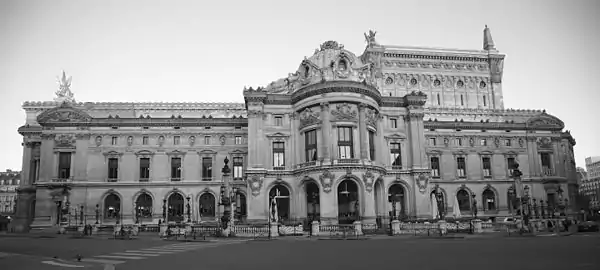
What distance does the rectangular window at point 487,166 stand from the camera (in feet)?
244

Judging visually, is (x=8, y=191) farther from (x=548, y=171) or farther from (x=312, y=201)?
(x=548, y=171)

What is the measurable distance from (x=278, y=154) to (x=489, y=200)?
37.5 meters

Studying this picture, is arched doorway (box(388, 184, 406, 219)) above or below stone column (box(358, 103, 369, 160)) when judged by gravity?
below

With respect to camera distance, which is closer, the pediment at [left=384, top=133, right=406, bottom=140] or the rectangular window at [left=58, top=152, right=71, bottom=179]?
the pediment at [left=384, top=133, right=406, bottom=140]

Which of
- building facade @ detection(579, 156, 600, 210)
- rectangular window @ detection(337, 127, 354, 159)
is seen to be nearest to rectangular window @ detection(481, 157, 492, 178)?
rectangular window @ detection(337, 127, 354, 159)

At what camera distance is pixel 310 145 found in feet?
185

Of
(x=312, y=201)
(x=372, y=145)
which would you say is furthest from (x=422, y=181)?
(x=312, y=201)

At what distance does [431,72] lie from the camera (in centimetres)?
9619

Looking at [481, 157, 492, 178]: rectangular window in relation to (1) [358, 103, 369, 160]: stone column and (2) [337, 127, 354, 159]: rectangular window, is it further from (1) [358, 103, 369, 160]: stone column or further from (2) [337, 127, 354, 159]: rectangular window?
(2) [337, 127, 354, 159]: rectangular window

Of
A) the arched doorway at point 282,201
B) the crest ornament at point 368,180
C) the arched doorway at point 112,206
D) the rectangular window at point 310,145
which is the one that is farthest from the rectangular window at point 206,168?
the crest ornament at point 368,180

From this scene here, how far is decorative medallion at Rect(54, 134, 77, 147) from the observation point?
2594 inches

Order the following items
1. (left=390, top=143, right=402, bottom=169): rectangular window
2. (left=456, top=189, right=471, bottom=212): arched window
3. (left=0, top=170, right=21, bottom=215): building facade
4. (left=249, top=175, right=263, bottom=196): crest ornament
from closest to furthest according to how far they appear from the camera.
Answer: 1. (left=249, top=175, right=263, bottom=196): crest ornament
2. (left=390, top=143, right=402, bottom=169): rectangular window
3. (left=456, top=189, right=471, bottom=212): arched window
4. (left=0, top=170, right=21, bottom=215): building facade

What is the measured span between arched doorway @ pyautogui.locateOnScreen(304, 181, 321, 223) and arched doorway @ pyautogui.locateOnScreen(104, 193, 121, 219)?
28332 mm

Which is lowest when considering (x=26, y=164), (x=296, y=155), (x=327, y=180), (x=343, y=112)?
(x=327, y=180)
